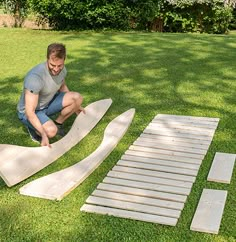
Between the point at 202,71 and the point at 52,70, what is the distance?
14.1ft

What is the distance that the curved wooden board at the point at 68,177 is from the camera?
3.93 metres

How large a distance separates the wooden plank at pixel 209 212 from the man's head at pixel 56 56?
199 centimetres

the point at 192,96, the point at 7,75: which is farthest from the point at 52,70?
the point at 7,75

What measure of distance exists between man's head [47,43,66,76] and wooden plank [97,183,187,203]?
4.54 ft

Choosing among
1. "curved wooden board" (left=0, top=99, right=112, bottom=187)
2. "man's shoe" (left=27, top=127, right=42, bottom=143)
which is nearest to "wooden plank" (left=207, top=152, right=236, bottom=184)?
"curved wooden board" (left=0, top=99, right=112, bottom=187)

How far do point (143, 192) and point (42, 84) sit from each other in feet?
5.61

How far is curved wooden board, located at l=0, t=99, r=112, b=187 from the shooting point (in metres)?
4.18

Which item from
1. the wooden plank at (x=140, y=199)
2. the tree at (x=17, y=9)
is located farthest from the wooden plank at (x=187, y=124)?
the tree at (x=17, y=9)

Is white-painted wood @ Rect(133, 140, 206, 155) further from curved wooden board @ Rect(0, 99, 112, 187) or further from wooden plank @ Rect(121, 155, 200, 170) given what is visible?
curved wooden board @ Rect(0, 99, 112, 187)

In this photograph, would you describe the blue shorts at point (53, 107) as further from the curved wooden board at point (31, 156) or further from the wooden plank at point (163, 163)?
the wooden plank at point (163, 163)

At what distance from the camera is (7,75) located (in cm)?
836

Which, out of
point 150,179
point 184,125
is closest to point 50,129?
point 150,179

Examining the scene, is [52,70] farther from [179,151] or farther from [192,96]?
[192,96]

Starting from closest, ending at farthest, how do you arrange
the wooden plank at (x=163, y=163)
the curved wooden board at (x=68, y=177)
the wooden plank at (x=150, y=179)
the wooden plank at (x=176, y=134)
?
1. the curved wooden board at (x=68, y=177)
2. the wooden plank at (x=150, y=179)
3. the wooden plank at (x=163, y=163)
4. the wooden plank at (x=176, y=134)
